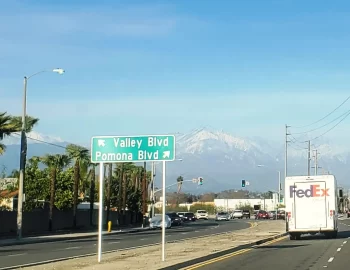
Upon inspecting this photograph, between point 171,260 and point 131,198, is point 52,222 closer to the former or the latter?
point 131,198

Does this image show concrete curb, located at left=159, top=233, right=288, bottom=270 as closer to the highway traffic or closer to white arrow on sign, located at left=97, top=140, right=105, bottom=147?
the highway traffic

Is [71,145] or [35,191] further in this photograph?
[71,145]

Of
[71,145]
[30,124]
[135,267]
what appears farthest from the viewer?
[71,145]

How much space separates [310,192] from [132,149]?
1624 cm

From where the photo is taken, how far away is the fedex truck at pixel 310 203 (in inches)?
1414

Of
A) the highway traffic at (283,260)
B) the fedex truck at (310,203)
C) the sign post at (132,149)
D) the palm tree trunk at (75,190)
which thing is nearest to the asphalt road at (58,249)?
the sign post at (132,149)

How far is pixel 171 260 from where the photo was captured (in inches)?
867

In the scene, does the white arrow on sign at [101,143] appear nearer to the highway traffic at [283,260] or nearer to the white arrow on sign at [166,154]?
the white arrow on sign at [166,154]

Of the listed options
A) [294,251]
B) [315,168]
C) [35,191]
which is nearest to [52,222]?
[35,191]

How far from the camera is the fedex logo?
35875mm

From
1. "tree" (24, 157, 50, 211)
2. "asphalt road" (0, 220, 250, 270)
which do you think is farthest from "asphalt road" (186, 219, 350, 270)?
"tree" (24, 157, 50, 211)

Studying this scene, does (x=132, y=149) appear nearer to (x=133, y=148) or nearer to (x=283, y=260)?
(x=133, y=148)

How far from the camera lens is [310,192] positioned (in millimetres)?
36031

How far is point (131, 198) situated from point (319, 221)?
43222 millimetres
